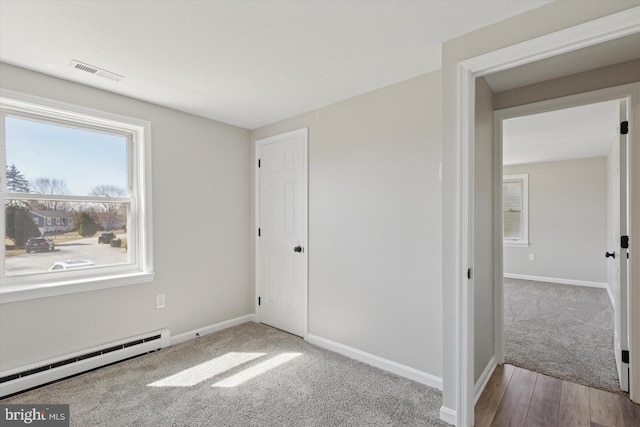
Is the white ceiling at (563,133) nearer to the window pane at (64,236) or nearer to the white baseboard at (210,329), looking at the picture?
the white baseboard at (210,329)

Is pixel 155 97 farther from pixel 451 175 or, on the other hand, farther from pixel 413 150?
pixel 451 175

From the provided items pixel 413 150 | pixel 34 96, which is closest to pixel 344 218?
pixel 413 150

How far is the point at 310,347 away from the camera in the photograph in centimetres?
302

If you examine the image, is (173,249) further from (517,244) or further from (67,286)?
(517,244)

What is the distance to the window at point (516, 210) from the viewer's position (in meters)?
6.20

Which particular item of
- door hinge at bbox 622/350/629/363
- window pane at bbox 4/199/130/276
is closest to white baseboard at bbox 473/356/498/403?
door hinge at bbox 622/350/629/363

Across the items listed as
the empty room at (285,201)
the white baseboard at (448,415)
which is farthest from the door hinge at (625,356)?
the white baseboard at (448,415)

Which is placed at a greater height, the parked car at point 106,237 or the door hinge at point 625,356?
the parked car at point 106,237

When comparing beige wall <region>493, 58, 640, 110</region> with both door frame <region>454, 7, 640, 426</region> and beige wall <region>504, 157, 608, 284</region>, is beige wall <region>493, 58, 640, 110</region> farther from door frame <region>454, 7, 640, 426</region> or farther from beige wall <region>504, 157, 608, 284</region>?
beige wall <region>504, 157, 608, 284</region>

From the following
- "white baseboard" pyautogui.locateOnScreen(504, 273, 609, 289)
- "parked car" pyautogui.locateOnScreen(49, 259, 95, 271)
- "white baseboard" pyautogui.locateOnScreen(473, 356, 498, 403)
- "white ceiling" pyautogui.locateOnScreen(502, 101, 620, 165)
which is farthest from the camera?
"white baseboard" pyautogui.locateOnScreen(504, 273, 609, 289)

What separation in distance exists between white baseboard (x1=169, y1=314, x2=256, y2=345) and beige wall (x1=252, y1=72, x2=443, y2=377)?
102 centimetres

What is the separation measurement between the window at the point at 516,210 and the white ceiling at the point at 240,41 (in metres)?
5.19

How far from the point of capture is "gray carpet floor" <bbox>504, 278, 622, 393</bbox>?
2539 mm

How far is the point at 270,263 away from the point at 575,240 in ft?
18.7
